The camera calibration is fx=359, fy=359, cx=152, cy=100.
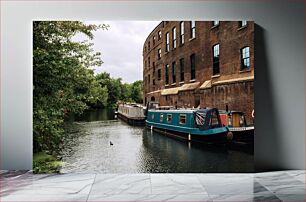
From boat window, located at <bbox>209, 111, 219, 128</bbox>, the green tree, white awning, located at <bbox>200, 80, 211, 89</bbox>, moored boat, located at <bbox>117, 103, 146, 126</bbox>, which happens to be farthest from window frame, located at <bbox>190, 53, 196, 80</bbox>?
the green tree

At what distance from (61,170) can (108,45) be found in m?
1.88

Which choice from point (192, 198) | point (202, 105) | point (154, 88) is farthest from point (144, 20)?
point (192, 198)

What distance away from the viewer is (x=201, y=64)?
207 inches

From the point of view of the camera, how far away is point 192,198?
12.4 feet

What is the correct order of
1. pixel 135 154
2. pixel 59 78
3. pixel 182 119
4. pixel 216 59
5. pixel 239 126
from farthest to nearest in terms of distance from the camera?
pixel 182 119 < pixel 59 78 < pixel 216 59 < pixel 135 154 < pixel 239 126

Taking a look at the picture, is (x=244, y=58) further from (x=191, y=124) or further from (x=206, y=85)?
(x=191, y=124)

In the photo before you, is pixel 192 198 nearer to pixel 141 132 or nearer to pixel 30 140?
pixel 141 132

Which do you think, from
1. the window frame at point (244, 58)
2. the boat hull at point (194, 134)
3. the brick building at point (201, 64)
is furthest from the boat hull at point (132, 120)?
the window frame at point (244, 58)

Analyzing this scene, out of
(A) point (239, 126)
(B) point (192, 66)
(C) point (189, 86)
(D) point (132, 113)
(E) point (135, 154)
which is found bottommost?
(E) point (135, 154)

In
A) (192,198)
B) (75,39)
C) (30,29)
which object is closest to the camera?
(192,198)

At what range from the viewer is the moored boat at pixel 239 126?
4938mm

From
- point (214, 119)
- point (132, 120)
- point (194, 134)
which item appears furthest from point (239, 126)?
point (132, 120)

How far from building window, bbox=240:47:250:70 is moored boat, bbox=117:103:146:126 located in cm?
164

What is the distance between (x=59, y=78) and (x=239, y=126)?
106 inches
